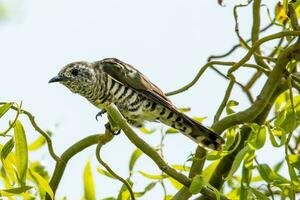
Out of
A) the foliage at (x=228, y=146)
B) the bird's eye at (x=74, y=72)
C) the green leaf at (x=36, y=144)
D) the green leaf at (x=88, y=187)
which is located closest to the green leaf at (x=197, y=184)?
the foliage at (x=228, y=146)

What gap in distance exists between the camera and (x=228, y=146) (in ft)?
10.9

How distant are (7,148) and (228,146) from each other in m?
0.96

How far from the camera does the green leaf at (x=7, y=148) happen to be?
305cm

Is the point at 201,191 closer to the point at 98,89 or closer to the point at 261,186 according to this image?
the point at 261,186

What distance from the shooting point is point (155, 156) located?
124 inches

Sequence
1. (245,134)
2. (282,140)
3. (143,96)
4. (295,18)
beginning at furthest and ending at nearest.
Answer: (143,96) → (245,134) → (295,18) → (282,140)

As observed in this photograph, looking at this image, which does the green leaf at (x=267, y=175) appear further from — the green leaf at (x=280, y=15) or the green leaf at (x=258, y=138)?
the green leaf at (x=280, y=15)

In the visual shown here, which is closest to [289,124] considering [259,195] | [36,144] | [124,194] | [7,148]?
[259,195]

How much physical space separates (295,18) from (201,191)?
93 centimetres

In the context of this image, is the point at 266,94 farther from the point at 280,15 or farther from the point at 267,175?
the point at 280,15

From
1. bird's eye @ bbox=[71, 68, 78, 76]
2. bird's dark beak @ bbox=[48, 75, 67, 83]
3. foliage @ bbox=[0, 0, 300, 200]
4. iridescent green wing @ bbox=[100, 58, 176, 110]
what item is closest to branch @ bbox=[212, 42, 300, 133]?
foliage @ bbox=[0, 0, 300, 200]

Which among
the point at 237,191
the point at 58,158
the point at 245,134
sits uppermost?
the point at 58,158

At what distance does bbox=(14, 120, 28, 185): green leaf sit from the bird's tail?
0.95 m

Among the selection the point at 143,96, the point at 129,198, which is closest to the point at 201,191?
the point at 129,198
